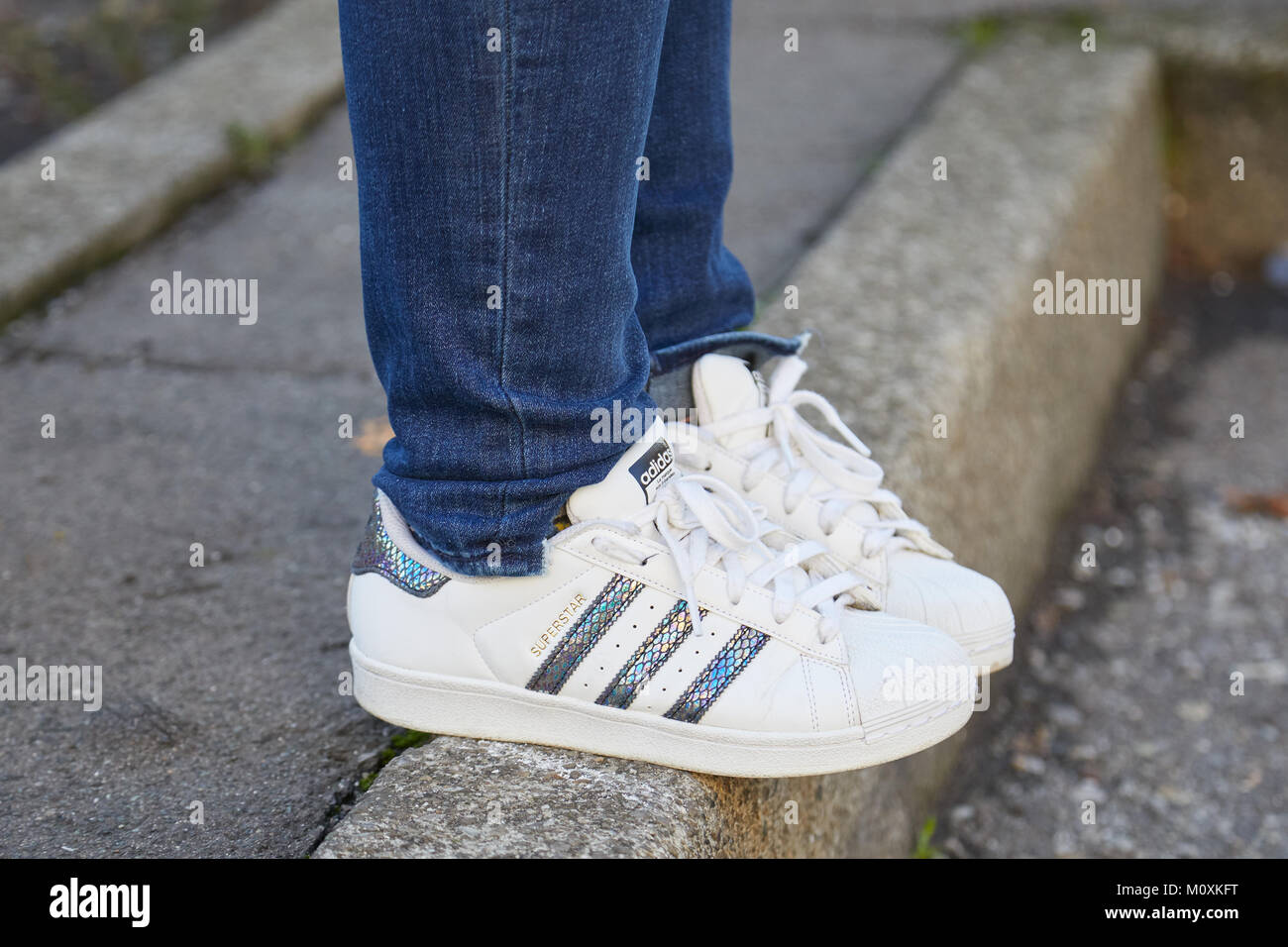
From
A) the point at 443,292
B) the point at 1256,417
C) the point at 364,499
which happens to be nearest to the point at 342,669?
the point at 364,499

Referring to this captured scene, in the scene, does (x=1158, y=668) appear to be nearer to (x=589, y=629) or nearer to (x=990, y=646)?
Answer: (x=990, y=646)

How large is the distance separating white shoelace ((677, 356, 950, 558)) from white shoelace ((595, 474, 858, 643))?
112 mm

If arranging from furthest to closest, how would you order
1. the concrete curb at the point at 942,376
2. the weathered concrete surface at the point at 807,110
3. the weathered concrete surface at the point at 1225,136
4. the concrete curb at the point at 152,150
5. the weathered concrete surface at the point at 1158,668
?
the weathered concrete surface at the point at 1225,136
the weathered concrete surface at the point at 807,110
the concrete curb at the point at 152,150
the weathered concrete surface at the point at 1158,668
the concrete curb at the point at 942,376

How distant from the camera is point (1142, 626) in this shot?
192cm

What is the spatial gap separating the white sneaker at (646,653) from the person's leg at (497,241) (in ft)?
0.14

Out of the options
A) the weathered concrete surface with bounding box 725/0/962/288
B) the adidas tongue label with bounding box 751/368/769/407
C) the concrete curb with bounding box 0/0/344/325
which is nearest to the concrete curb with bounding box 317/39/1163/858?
the weathered concrete surface with bounding box 725/0/962/288

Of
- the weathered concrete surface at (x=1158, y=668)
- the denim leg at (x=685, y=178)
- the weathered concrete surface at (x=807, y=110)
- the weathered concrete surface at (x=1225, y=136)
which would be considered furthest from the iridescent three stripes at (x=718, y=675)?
the weathered concrete surface at (x=1225, y=136)

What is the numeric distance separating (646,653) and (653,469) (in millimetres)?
153

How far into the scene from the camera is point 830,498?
1155 mm

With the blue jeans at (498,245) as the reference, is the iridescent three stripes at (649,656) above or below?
below

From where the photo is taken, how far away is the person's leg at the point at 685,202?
1155 millimetres

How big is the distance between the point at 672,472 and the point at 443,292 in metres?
0.27

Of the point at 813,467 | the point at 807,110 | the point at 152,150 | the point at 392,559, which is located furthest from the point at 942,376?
the point at 152,150

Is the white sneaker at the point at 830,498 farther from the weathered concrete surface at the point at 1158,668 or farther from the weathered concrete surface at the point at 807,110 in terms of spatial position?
the weathered concrete surface at the point at 807,110
